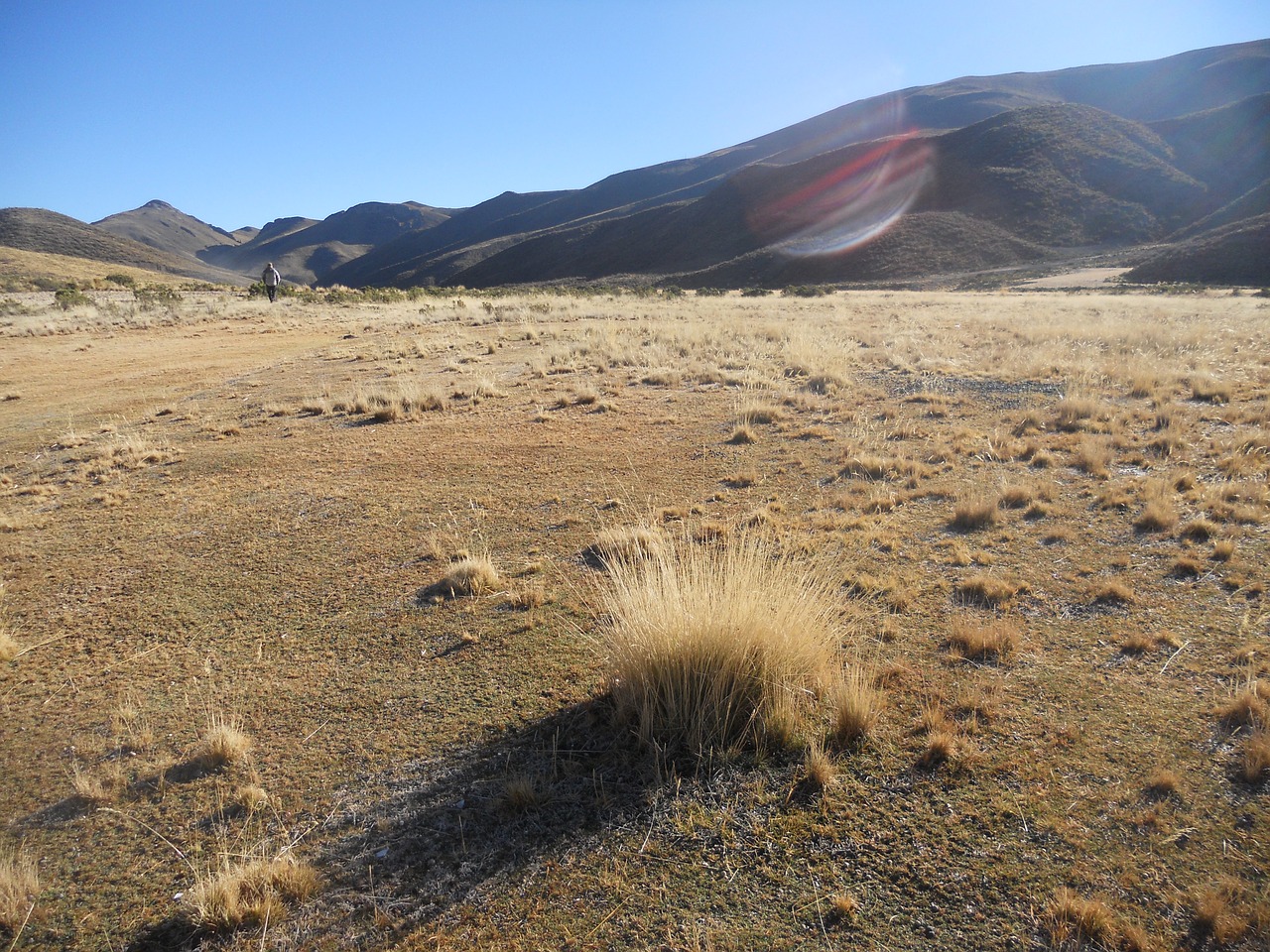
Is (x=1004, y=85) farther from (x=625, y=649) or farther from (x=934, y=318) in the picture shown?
(x=625, y=649)

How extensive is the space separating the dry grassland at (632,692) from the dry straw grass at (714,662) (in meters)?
0.03

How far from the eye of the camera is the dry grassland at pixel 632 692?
233cm

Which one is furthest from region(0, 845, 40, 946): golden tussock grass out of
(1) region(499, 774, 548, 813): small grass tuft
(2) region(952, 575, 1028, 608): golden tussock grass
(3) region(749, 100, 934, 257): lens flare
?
(3) region(749, 100, 934, 257): lens flare

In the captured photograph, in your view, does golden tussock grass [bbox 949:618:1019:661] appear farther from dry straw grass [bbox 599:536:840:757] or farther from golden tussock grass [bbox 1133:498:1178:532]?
golden tussock grass [bbox 1133:498:1178:532]

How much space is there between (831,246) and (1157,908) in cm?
7787

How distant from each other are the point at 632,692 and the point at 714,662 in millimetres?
432

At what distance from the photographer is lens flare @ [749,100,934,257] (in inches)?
2990

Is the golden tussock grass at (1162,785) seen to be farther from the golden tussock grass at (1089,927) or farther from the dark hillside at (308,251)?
the dark hillside at (308,251)

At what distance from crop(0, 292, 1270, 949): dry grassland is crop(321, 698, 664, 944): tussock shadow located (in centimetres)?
2

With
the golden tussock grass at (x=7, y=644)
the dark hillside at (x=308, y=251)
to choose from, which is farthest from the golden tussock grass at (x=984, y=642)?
the dark hillside at (x=308, y=251)

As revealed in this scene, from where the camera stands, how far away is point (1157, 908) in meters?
2.18

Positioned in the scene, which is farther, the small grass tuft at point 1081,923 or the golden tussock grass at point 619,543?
the golden tussock grass at point 619,543

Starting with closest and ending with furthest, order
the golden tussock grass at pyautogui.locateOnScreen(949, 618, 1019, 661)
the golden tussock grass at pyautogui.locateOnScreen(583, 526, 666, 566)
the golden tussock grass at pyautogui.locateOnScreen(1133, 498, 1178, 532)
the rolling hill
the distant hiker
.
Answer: the golden tussock grass at pyautogui.locateOnScreen(949, 618, 1019, 661)
the golden tussock grass at pyautogui.locateOnScreen(583, 526, 666, 566)
the golden tussock grass at pyautogui.locateOnScreen(1133, 498, 1178, 532)
the distant hiker
the rolling hill

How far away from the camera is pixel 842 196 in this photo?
85062 mm
